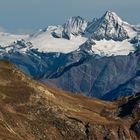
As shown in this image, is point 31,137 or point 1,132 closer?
point 1,132

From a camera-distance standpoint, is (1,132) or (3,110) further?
(3,110)

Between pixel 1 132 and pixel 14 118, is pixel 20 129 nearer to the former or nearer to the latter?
pixel 14 118

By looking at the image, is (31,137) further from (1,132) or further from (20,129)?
(1,132)

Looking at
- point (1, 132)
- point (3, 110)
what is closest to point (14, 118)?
point (3, 110)

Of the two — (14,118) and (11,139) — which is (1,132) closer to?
(11,139)

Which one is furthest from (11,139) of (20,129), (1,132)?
(20,129)

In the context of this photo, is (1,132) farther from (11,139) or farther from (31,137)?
(31,137)
